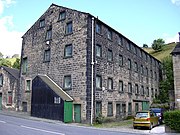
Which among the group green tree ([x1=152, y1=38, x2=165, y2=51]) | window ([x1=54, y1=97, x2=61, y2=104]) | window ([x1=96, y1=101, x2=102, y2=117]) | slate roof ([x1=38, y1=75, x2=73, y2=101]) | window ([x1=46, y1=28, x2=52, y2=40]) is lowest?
window ([x1=96, y1=101, x2=102, y2=117])

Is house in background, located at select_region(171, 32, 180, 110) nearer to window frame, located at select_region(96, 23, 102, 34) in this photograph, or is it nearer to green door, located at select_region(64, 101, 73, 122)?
window frame, located at select_region(96, 23, 102, 34)

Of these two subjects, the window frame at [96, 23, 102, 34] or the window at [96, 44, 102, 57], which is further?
the window frame at [96, 23, 102, 34]

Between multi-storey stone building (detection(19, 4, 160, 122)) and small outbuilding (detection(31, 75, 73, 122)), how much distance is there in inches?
30.1

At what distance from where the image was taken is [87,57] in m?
23.5

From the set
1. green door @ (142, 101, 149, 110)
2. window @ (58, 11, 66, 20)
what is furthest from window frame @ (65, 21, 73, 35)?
green door @ (142, 101, 149, 110)

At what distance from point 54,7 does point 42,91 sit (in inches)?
449

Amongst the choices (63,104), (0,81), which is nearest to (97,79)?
(63,104)

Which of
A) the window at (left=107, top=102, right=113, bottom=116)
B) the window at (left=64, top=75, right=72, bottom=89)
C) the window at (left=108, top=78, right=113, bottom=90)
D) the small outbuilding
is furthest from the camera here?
the window at (left=108, top=78, right=113, bottom=90)

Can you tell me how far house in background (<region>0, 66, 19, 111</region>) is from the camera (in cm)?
3186

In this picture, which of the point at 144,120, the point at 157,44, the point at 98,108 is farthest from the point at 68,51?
the point at 157,44

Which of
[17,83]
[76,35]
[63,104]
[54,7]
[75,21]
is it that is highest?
[54,7]

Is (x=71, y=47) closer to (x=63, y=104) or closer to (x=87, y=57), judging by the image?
(x=87, y=57)

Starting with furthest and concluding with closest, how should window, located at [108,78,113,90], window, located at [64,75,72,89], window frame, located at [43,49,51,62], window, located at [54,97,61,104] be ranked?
1. window frame, located at [43,49,51,62]
2. window, located at [108,78,113,90]
3. window, located at [64,75,72,89]
4. window, located at [54,97,61,104]

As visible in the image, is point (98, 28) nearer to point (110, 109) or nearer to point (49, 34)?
point (49, 34)
